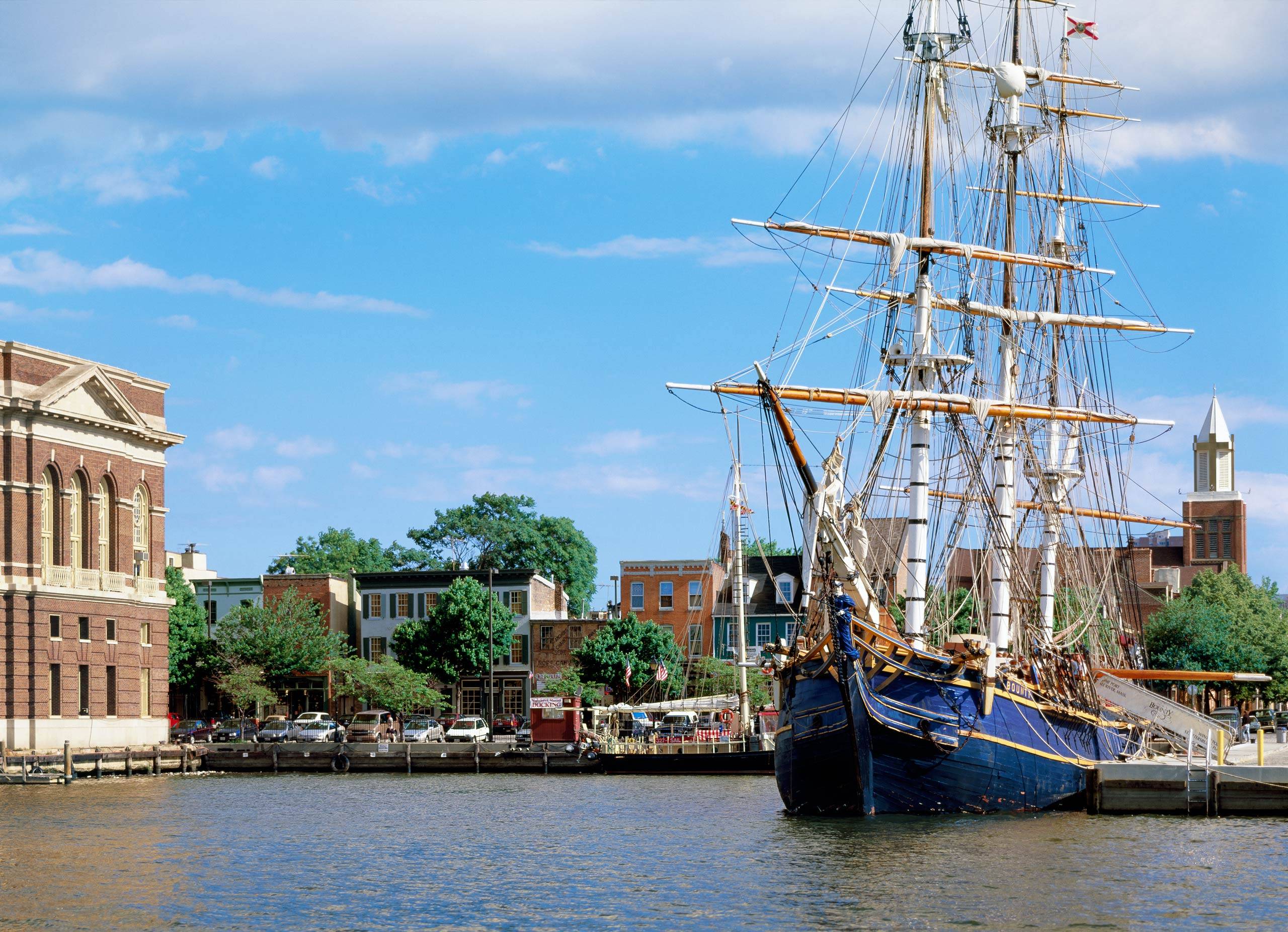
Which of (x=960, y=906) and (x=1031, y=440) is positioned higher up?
(x=1031, y=440)

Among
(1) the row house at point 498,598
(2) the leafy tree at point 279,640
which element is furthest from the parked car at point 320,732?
(1) the row house at point 498,598

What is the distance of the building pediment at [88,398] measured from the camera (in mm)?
72000

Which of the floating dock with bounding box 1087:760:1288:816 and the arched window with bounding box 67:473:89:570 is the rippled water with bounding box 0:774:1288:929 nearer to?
the floating dock with bounding box 1087:760:1288:816

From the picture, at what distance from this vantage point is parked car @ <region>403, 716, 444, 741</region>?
8700 centimetres

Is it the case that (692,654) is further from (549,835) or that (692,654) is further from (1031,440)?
(549,835)

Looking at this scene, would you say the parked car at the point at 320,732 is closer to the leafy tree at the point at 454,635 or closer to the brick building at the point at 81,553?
the brick building at the point at 81,553

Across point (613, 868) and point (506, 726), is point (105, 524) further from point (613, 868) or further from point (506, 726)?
point (613, 868)

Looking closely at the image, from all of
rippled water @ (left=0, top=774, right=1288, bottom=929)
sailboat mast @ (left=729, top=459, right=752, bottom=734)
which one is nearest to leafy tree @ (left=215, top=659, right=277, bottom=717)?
sailboat mast @ (left=729, top=459, right=752, bottom=734)

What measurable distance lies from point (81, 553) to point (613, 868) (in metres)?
43.3

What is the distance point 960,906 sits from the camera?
32438 mm

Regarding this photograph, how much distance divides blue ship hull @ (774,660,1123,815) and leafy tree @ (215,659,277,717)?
175ft

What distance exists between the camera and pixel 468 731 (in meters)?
86.4

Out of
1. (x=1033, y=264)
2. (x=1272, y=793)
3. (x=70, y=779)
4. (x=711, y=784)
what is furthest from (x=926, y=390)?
(x=70, y=779)

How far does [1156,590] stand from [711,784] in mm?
68124
